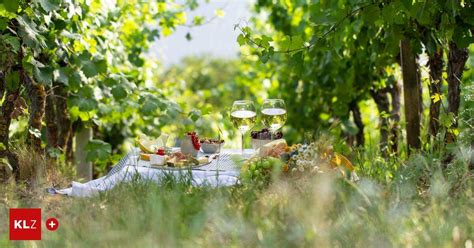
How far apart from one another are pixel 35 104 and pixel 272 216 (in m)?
1.65

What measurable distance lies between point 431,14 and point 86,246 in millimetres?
1971

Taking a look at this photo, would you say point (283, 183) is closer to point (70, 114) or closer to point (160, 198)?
point (160, 198)

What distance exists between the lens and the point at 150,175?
8.91 ft

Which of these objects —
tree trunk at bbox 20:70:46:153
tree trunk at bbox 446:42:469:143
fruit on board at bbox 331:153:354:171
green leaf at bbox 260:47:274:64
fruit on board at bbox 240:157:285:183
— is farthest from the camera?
tree trunk at bbox 446:42:469:143

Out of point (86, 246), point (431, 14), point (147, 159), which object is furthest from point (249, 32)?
point (86, 246)

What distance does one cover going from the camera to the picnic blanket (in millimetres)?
2523

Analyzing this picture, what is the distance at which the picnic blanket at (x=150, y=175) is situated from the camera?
252 cm

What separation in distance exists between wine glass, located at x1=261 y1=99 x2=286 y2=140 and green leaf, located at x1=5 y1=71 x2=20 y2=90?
1042mm

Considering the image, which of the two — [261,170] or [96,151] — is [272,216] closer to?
[261,170]

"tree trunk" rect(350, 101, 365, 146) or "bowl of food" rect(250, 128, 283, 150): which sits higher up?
"tree trunk" rect(350, 101, 365, 146)

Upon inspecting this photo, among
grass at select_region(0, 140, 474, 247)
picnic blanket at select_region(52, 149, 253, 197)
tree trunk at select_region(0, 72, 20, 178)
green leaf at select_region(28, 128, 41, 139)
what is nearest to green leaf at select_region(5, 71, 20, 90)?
tree trunk at select_region(0, 72, 20, 178)

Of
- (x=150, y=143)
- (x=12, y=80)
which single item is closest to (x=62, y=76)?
(x=12, y=80)

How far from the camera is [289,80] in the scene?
6117 millimetres

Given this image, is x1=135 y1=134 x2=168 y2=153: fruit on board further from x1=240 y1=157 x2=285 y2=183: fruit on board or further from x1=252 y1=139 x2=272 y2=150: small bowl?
x1=240 y1=157 x2=285 y2=183: fruit on board
